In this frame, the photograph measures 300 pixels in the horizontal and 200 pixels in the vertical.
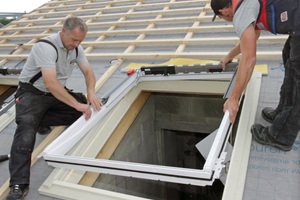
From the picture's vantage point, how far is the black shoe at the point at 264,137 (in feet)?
5.96

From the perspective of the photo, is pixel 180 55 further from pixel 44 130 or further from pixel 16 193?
pixel 16 193

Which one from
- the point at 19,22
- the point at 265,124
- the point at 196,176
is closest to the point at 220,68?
the point at 265,124

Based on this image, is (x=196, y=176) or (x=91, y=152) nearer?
(x=196, y=176)

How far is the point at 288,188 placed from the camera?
5.30 ft

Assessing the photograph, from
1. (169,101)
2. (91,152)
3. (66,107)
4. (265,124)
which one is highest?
(66,107)

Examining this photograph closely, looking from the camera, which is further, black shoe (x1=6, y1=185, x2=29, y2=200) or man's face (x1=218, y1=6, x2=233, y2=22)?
black shoe (x1=6, y1=185, x2=29, y2=200)

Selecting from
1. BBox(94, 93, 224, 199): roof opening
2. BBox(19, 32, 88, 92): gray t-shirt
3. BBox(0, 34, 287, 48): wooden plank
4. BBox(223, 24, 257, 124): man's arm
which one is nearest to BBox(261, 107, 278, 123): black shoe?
BBox(223, 24, 257, 124): man's arm

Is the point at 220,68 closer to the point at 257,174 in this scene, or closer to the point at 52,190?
the point at 257,174

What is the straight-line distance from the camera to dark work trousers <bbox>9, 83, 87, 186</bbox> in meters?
1.90

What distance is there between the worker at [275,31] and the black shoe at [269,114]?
6.5 inches

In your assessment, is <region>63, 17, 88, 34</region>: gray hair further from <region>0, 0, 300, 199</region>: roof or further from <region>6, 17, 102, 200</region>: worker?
<region>0, 0, 300, 199</region>: roof

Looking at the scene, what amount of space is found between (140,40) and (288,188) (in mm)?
2891

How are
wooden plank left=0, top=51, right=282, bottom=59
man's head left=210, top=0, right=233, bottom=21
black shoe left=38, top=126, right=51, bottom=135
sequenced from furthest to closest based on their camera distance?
wooden plank left=0, top=51, right=282, bottom=59, black shoe left=38, top=126, right=51, bottom=135, man's head left=210, top=0, right=233, bottom=21

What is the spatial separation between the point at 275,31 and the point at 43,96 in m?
2.01
